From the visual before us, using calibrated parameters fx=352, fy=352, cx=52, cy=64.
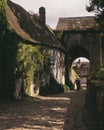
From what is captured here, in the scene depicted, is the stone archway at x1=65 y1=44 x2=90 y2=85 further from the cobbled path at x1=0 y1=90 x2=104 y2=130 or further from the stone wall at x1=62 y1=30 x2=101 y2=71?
the cobbled path at x1=0 y1=90 x2=104 y2=130

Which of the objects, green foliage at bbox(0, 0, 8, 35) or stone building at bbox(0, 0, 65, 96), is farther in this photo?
stone building at bbox(0, 0, 65, 96)

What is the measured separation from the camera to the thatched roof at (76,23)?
44312mm

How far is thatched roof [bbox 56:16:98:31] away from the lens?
44.3 meters

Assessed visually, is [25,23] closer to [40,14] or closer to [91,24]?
[40,14]

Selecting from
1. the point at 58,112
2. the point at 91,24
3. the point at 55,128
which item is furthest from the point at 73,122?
the point at 91,24

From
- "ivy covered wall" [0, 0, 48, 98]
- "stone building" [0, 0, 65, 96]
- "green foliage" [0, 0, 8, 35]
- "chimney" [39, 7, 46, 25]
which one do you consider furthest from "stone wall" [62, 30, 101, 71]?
"green foliage" [0, 0, 8, 35]

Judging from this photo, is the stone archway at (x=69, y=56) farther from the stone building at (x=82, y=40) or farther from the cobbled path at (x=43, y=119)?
the cobbled path at (x=43, y=119)

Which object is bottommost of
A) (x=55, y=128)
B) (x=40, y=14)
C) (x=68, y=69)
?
(x=55, y=128)

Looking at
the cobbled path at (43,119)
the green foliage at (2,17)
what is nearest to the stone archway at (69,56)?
the green foliage at (2,17)

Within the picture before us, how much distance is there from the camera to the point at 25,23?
31359mm

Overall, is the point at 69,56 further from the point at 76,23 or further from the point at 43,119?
the point at 43,119

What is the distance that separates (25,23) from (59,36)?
12548 millimetres

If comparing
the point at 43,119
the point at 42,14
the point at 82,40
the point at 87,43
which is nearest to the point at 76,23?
the point at 82,40

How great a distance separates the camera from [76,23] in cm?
4612
